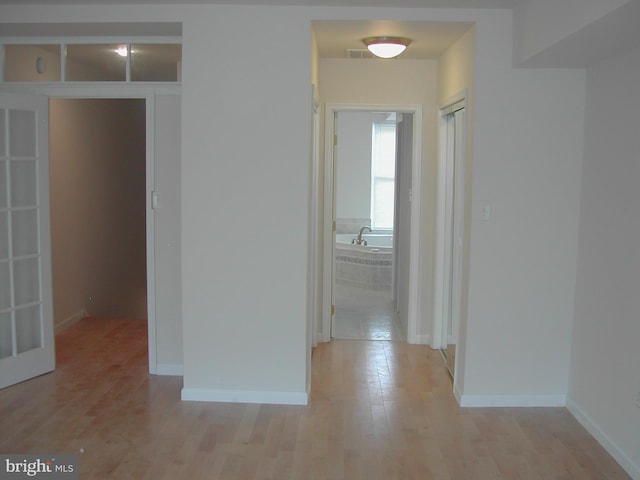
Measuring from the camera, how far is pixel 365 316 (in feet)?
22.0

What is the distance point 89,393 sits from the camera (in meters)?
4.31

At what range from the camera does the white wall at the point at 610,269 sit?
3357 mm

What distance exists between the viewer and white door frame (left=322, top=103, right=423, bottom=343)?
5.46m

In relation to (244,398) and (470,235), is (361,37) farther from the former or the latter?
(244,398)

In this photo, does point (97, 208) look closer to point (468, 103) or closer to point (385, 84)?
point (385, 84)

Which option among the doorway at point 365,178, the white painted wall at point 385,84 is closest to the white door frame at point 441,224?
the white painted wall at point 385,84

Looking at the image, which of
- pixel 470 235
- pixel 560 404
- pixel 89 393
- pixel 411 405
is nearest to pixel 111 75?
pixel 89 393

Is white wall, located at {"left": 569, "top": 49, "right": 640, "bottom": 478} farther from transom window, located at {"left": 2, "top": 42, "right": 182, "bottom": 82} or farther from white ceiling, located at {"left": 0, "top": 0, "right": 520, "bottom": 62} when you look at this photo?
transom window, located at {"left": 2, "top": 42, "right": 182, "bottom": 82}

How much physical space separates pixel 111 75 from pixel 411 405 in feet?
9.90

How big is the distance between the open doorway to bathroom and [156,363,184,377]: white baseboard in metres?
1.64

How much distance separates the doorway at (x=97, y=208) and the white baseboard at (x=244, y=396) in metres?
2.22

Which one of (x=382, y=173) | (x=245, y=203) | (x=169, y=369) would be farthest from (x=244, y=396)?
(x=382, y=173)

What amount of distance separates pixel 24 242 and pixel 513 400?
11.4 ft

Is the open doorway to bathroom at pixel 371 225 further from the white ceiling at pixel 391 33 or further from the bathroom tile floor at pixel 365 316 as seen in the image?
the white ceiling at pixel 391 33
